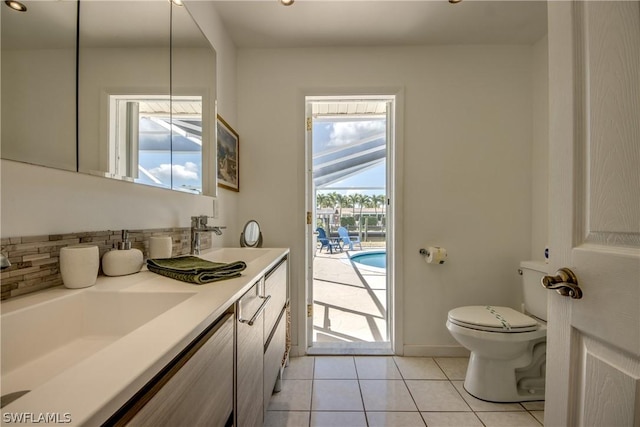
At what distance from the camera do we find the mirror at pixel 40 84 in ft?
2.02

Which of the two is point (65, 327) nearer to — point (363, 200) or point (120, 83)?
point (120, 83)

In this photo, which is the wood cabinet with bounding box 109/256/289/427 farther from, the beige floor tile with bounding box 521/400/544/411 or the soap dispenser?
the beige floor tile with bounding box 521/400/544/411

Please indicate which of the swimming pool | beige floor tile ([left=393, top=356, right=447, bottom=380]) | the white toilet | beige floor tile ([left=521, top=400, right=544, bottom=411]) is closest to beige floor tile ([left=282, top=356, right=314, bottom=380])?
beige floor tile ([left=393, top=356, right=447, bottom=380])

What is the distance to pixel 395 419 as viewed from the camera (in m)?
1.44

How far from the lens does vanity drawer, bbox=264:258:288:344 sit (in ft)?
3.98

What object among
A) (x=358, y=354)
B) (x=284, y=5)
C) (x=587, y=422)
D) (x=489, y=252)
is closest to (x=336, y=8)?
(x=284, y=5)

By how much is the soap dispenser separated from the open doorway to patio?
1348 millimetres

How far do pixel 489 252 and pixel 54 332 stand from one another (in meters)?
2.37

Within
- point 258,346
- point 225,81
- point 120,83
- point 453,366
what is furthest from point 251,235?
point 453,366

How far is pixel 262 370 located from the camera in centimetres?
113

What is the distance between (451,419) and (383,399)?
355 mm

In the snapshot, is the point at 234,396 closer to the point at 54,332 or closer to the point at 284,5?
the point at 54,332

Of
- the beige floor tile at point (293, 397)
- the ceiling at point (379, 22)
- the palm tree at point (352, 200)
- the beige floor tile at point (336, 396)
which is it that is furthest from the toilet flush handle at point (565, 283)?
the palm tree at point (352, 200)

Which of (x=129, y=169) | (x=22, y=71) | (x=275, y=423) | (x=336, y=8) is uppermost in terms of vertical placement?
(x=336, y=8)
